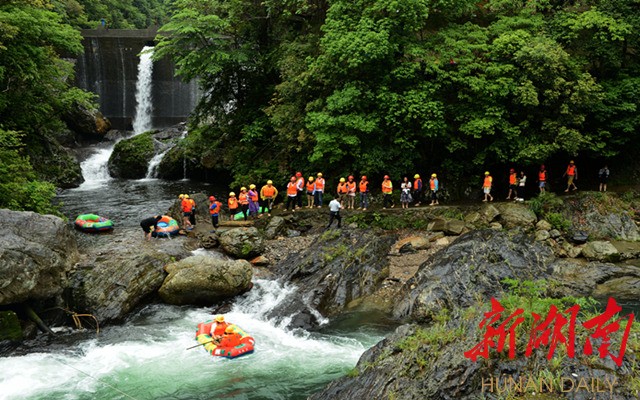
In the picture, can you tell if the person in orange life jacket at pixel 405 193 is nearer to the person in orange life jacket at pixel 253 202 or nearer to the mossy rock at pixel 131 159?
the person in orange life jacket at pixel 253 202

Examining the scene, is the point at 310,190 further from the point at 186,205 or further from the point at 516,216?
the point at 516,216

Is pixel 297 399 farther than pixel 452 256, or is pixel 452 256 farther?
pixel 452 256

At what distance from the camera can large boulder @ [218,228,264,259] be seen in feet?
51.4

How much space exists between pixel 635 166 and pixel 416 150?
9.52m

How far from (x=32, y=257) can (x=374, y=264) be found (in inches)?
365

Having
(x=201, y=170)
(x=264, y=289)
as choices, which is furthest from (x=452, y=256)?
(x=201, y=170)

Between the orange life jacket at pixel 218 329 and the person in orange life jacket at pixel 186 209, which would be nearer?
the orange life jacket at pixel 218 329

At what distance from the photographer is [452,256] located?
1398 cm

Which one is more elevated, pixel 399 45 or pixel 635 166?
pixel 399 45

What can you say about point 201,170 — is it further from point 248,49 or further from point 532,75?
point 532,75

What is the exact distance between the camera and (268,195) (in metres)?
18.3

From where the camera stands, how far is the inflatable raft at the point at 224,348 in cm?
1074

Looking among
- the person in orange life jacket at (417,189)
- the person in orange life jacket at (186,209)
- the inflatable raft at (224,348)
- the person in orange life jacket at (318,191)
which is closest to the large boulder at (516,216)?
the person in orange life jacket at (417,189)

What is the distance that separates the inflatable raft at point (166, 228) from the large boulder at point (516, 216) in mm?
11814
